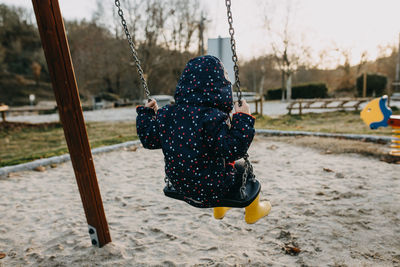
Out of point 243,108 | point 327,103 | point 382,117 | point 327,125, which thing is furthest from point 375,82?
point 243,108

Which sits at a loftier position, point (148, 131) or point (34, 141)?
point (148, 131)

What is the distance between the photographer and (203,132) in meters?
1.55

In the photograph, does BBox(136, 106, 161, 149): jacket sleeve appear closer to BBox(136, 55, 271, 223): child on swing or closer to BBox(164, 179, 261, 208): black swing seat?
BBox(136, 55, 271, 223): child on swing

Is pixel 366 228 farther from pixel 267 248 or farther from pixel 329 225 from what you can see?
pixel 267 248

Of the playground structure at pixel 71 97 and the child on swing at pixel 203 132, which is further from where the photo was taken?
the playground structure at pixel 71 97

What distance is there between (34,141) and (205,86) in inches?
296

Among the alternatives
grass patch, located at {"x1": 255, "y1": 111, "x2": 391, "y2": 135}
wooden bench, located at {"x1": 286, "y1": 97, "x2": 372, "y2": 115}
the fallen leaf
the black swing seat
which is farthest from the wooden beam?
wooden bench, located at {"x1": 286, "y1": 97, "x2": 372, "y2": 115}

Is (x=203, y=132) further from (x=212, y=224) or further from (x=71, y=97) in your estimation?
(x=212, y=224)

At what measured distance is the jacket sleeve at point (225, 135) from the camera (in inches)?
60.1

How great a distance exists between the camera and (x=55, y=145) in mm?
6902

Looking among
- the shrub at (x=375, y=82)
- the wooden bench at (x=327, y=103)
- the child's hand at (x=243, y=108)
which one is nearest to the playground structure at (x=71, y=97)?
the child's hand at (x=243, y=108)

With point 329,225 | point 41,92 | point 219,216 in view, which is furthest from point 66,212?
point 41,92

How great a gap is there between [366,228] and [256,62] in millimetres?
30483

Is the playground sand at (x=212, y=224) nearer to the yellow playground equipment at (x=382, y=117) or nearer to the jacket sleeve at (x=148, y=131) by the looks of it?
the yellow playground equipment at (x=382, y=117)
